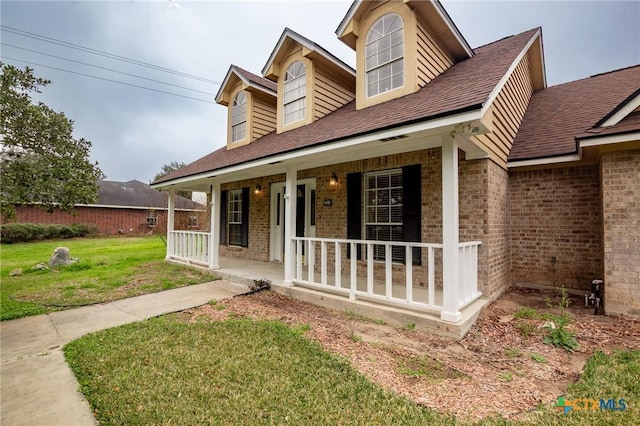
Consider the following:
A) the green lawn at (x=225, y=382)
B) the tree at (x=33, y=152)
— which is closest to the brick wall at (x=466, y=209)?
the green lawn at (x=225, y=382)

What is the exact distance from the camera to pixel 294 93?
8250 mm

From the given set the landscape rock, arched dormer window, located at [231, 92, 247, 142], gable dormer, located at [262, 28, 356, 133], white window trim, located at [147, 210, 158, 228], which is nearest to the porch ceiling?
gable dormer, located at [262, 28, 356, 133]

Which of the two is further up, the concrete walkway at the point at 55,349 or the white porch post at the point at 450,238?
the white porch post at the point at 450,238

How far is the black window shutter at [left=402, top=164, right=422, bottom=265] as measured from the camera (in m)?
5.71

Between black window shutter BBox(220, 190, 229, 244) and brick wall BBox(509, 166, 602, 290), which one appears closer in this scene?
brick wall BBox(509, 166, 602, 290)

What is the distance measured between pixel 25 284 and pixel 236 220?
5.60 m

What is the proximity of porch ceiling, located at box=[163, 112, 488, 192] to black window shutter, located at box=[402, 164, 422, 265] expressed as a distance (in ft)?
3.22

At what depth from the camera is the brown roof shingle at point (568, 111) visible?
5977mm

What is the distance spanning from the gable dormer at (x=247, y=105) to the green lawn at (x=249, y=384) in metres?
7.29

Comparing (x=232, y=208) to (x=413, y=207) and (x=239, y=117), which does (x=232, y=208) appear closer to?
(x=239, y=117)

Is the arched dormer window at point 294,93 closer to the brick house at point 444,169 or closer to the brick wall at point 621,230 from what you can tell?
the brick house at point 444,169

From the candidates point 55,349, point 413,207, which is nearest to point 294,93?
point 413,207

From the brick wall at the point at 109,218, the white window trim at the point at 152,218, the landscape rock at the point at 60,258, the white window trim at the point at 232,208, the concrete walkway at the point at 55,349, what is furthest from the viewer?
the white window trim at the point at 152,218

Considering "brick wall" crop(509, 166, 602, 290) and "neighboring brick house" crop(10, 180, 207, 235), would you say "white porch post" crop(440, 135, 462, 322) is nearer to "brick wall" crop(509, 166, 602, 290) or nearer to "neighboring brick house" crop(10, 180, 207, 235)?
"brick wall" crop(509, 166, 602, 290)
